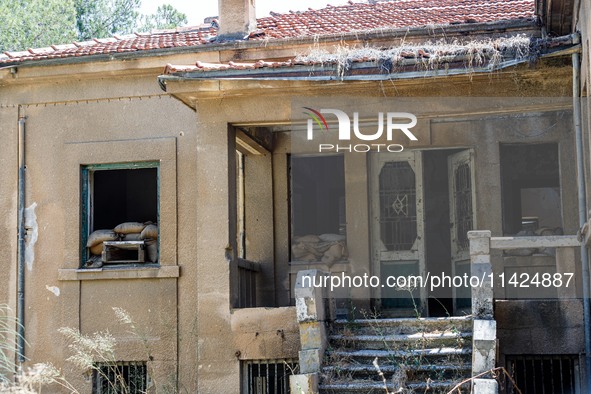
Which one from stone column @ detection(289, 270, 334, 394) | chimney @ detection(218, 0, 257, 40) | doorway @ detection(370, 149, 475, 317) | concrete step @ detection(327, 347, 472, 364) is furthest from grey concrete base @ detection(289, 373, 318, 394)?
chimney @ detection(218, 0, 257, 40)

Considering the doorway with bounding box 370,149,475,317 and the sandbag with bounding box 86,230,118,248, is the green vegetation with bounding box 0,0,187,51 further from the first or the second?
the doorway with bounding box 370,149,475,317

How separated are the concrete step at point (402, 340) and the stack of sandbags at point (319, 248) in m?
3.09

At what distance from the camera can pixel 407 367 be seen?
412 inches

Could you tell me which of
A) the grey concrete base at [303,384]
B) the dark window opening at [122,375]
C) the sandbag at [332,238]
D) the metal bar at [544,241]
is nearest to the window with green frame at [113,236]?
the dark window opening at [122,375]

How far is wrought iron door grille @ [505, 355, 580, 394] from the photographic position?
38.2 ft

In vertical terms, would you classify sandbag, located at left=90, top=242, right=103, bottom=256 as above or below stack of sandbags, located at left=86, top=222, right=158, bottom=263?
below

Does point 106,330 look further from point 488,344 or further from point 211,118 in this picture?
point 488,344

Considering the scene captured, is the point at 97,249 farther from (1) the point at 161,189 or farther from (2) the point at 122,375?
(2) the point at 122,375

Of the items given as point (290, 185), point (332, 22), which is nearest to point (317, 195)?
point (290, 185)

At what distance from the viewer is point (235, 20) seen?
15219mm

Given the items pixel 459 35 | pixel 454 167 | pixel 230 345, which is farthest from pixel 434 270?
pixel 230 345

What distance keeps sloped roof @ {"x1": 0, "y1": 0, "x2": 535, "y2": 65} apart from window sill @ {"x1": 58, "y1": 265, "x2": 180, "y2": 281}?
11.2 feet

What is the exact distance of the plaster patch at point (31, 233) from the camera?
49.7 ft

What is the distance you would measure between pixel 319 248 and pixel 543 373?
4128 mm
